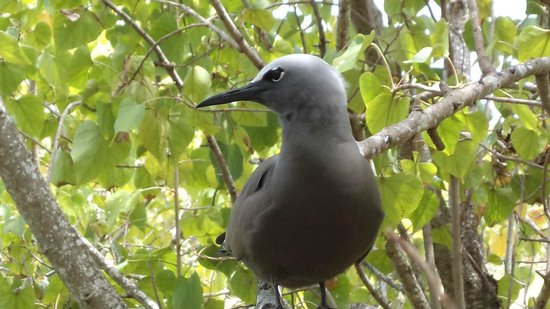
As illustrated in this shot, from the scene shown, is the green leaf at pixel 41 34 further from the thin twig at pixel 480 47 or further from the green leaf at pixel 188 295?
the thin twig at pixel 480 47

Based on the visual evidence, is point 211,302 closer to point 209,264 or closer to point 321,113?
point 209,264

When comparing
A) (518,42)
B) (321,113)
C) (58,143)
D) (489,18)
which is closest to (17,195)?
(58,143)

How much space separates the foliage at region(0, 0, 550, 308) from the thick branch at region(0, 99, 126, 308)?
1.09ft

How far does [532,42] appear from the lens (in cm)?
261

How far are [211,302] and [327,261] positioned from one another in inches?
41.1

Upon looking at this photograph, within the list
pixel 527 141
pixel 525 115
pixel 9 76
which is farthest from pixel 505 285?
pixel 9 76

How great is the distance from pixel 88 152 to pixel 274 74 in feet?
2.55

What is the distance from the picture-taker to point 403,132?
2537 mm

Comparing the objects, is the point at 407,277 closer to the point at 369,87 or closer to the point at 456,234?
the point at 456,234

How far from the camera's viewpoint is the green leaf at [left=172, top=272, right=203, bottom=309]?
2869 millimetres

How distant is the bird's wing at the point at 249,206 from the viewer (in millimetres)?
2551

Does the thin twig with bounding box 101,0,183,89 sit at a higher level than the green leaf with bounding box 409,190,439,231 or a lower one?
higher

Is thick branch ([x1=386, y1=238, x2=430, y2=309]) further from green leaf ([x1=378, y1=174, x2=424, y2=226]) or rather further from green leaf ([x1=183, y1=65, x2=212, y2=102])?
green leaf ([x1=183, y1=65, x2=212, y2=102])

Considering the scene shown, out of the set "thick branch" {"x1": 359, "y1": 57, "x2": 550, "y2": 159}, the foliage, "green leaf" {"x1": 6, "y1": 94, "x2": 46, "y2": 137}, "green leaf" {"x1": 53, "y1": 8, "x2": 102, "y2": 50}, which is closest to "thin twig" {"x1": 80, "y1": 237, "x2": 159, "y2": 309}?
the foliage
